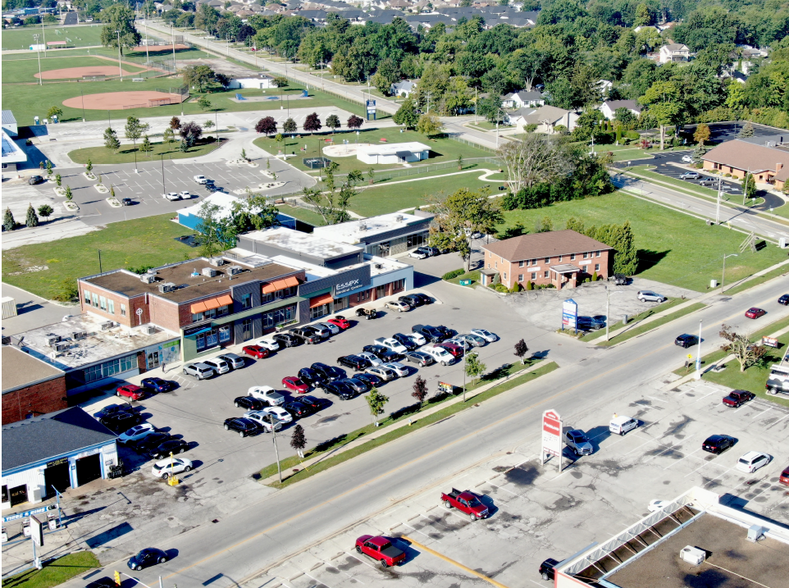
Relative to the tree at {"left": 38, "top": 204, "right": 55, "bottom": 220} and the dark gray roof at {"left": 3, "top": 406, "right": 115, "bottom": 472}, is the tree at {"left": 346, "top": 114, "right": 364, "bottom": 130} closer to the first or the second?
the tree at {"left": 38, "top": 204, "right": 55, "bottom": 220}

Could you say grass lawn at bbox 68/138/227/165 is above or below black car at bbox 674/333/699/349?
above

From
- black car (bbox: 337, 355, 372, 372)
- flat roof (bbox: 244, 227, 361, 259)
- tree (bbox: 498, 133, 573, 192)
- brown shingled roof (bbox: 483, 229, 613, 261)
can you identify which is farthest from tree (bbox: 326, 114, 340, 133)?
black car (bbox: 337, 355, 372, 372)

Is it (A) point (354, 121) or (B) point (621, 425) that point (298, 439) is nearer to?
(B) point (621, 425)

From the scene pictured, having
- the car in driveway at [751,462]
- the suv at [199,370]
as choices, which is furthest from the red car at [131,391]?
the car in driveway at [751,462]

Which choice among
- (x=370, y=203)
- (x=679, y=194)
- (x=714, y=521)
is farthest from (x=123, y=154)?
(x=714, y=521)

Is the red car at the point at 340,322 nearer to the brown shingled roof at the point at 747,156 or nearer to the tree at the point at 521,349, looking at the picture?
the tree at the point at 521,349

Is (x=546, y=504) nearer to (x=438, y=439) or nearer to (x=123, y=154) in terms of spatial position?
(x=438, y=439)
